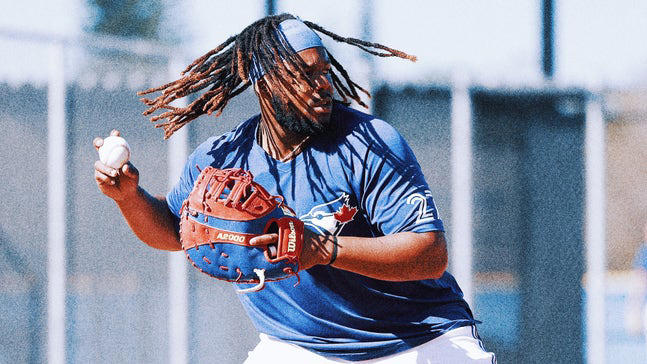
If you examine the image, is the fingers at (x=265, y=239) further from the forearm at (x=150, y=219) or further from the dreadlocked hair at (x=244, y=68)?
the forearm at (x=150, y=219)

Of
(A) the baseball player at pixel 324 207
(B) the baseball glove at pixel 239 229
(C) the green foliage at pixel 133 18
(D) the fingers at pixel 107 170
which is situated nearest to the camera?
(B) the baseball glove at pixel 239 229

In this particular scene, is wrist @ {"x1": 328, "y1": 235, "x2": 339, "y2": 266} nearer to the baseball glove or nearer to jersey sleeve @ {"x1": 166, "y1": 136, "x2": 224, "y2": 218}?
the baseball glove

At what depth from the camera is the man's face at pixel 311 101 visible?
2.85 metres

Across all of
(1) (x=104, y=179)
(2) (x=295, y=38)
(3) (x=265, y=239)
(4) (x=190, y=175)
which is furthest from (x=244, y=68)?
(3) (x=265, y=239)

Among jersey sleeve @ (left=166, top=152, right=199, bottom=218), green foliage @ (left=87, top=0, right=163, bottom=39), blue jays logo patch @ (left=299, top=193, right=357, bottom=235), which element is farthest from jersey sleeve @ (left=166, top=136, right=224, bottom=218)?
green foliage @ (left=87, top=0, right=163, bottom=39)

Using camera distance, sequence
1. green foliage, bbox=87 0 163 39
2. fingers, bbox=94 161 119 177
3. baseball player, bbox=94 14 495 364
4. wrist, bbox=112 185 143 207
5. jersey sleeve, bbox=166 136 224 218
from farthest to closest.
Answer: green foliage, bbox=87 0 163 39 < jersey sleeve, bbox=166 136 224 218 < wrist, bbox=112 185 143 207 < fingers, bbox=94 161 119 177 < baseball player, bbox=94 14 495 364

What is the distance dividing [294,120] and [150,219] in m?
0.58

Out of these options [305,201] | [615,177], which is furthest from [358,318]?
[615,177]

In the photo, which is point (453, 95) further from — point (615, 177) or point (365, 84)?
point (615, 177)

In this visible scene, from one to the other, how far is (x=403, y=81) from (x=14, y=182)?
2.77 m

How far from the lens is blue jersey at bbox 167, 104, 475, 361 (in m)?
2.85

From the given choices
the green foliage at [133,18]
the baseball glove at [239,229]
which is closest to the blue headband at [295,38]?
the baseball glove at [239,229]

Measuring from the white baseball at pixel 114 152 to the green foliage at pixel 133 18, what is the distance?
72.3ft

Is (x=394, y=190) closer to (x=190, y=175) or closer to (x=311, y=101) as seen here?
(x=311, y=101)
